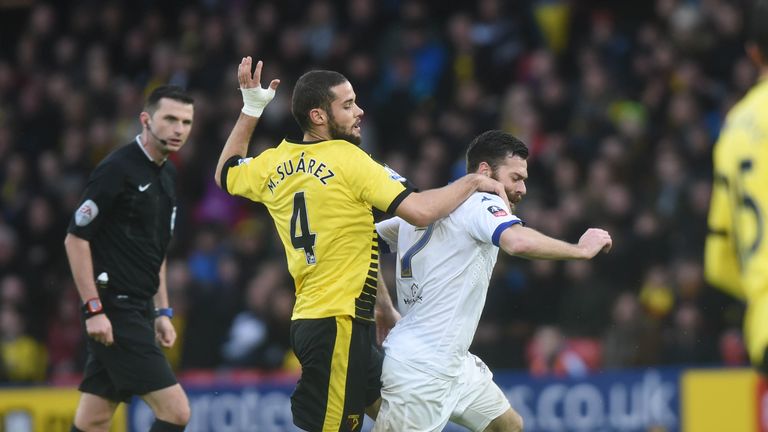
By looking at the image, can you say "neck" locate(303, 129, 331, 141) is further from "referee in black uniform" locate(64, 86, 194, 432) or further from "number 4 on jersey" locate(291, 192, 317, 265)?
"referee in black uniform" locate(64, 86, 194, 432)

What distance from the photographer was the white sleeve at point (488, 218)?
5594 millimetres

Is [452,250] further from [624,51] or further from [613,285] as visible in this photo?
[624,51]

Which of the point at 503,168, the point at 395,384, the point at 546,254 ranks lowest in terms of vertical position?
the point at 395,384

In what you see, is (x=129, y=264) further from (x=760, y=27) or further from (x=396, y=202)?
(x=760, y=27)

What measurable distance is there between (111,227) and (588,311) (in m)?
5.96

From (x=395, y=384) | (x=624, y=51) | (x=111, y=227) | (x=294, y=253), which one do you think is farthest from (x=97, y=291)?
(x=624, y=51)

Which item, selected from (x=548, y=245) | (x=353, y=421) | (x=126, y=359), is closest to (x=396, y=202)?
(x=548, y=245)

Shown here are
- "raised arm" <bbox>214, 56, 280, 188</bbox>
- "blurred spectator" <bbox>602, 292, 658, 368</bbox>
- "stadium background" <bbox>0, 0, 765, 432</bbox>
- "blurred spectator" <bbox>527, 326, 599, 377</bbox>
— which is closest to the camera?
"raised arm" <bbox>214, 56, 280, 188</bbox>

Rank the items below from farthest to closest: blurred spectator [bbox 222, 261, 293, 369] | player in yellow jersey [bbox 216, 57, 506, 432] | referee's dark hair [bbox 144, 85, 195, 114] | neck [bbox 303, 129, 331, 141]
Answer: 1. blurred spectator [bbox 222, 261, 293, 369]
2. referee's dark hair [bbox 144, 85, 195, 114]
3. neck [bbox 303, 129, 331, 141]
4. player in yellow jersey [bbox 216, 57, 506, 432]

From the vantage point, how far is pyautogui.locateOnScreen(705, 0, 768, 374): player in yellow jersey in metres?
3.87

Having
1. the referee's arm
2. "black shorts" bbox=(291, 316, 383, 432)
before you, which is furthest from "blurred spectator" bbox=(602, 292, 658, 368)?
"black shorts" bbox=(291, 316, 383, 432)

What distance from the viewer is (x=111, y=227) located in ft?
23.5

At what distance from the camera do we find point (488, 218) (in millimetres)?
5668

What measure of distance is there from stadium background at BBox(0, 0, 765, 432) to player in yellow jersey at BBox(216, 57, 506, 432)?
5.11 m
